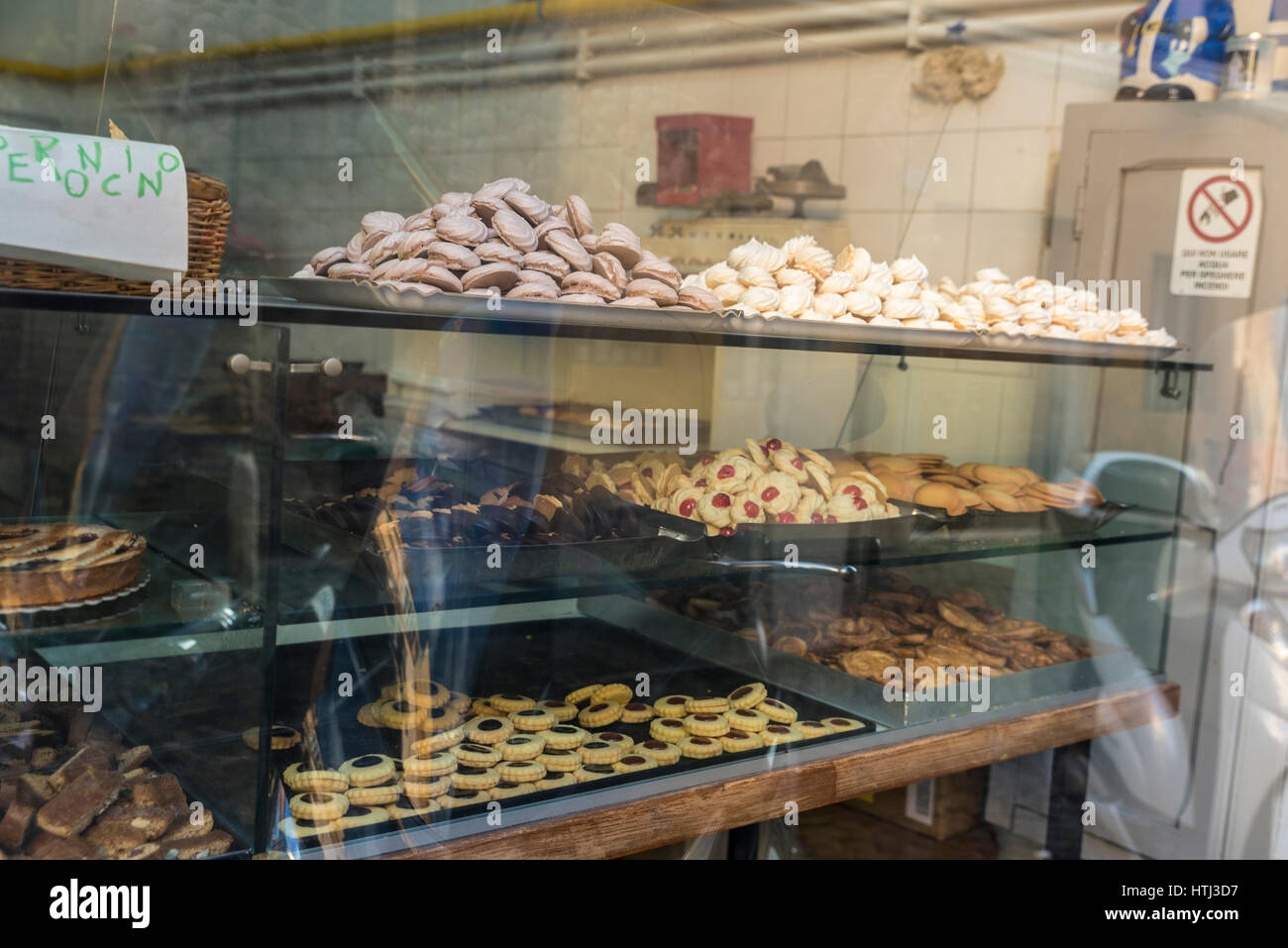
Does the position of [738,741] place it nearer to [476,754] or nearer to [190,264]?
[476,754]

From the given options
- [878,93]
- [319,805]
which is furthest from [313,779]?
[878,93]

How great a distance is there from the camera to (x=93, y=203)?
3.86 ft

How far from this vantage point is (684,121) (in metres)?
3.09

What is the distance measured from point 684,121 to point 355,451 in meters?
1.51

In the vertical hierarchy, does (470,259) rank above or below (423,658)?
above

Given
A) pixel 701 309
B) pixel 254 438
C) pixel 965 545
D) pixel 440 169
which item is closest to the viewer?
pixel 254 438

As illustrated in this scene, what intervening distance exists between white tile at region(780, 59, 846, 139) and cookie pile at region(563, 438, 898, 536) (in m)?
1.50

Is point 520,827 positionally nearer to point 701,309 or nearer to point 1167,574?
point 701,309

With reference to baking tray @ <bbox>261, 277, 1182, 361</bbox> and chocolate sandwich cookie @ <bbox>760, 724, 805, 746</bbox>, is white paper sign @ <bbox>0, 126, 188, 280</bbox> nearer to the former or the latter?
baking tray @ <bbox>261, 277, 1182, 361</bbox>

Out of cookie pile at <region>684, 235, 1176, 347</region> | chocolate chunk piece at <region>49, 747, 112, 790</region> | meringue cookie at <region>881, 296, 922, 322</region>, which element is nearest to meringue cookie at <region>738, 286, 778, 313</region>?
cookie pile at <region>684, 235, 1176, 347</region>

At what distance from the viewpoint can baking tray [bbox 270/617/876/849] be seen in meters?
1.36

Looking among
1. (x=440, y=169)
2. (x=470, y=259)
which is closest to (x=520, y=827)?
(x=470, y=259)
